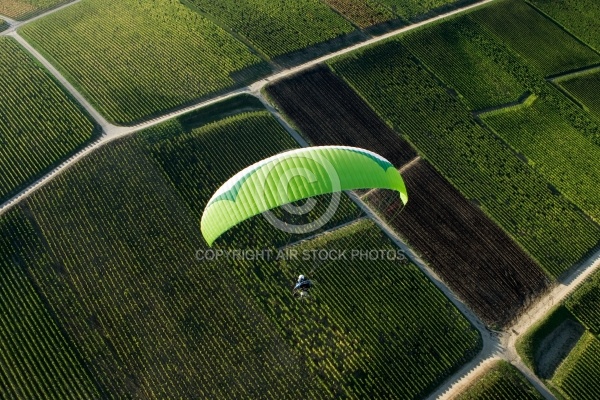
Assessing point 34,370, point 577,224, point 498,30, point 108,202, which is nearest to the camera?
point 34,370

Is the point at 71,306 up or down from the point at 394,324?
up

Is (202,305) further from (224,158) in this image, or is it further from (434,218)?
(434,218)

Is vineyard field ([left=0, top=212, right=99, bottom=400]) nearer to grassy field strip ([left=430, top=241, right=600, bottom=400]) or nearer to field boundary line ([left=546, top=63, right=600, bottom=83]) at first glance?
grassy field strip ([left=430, top=241, right=600, bottom=400])

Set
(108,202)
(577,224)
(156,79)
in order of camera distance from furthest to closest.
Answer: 1. (156,79)
2. (577,224)
3. (108,202)

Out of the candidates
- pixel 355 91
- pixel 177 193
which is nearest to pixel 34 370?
pixel 177 193

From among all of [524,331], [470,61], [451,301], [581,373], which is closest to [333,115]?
[470,61]

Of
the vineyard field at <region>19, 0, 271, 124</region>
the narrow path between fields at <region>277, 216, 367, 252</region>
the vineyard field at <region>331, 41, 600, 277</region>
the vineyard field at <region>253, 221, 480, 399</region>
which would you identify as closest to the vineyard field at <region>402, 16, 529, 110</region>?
the vineyard field at <region>331, 41, 600, 277</region>

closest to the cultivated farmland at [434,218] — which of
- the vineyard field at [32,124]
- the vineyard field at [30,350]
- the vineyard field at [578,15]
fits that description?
the vineyard field at [32,124]

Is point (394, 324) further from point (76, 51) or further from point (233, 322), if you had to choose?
point (76, 51)
